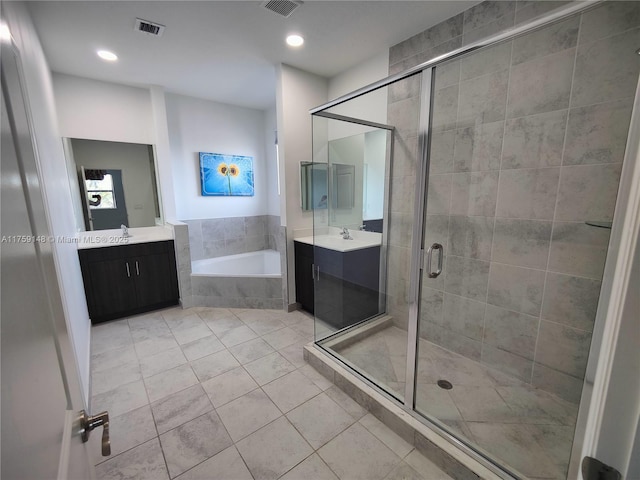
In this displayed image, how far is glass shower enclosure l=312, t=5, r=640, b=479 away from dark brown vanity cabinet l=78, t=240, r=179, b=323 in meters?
1.89

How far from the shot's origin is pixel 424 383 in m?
1.96

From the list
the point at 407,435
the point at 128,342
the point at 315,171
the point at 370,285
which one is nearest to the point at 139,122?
the point at 315,171

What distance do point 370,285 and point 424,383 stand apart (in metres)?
1.09

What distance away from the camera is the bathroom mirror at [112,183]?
3.18 metres

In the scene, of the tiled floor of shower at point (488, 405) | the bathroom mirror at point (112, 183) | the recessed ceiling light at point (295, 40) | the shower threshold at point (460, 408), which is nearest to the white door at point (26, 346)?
the shower threshold at point (460, 408)

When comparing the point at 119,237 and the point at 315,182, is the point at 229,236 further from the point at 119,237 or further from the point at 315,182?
the point at 315,182

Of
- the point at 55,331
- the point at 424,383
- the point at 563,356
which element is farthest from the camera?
the point at 424,383

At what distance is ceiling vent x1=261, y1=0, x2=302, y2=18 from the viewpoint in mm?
1899

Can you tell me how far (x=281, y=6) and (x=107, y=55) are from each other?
185cm

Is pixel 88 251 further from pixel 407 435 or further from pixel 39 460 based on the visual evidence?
pixel 407 435

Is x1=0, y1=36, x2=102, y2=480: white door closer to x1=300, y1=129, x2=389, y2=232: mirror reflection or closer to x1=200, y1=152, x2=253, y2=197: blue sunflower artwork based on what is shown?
x1=300, y1=129, x2=389, y2=232: mirror reflection

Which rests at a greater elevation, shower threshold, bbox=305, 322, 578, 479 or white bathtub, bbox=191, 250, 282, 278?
white bathtub, bbox=191, 250, 282, 278

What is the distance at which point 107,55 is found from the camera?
2.60 meters

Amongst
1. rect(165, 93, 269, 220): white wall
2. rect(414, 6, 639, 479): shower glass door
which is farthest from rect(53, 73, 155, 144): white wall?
rect(414, 6, 639, 479): shower glass door
